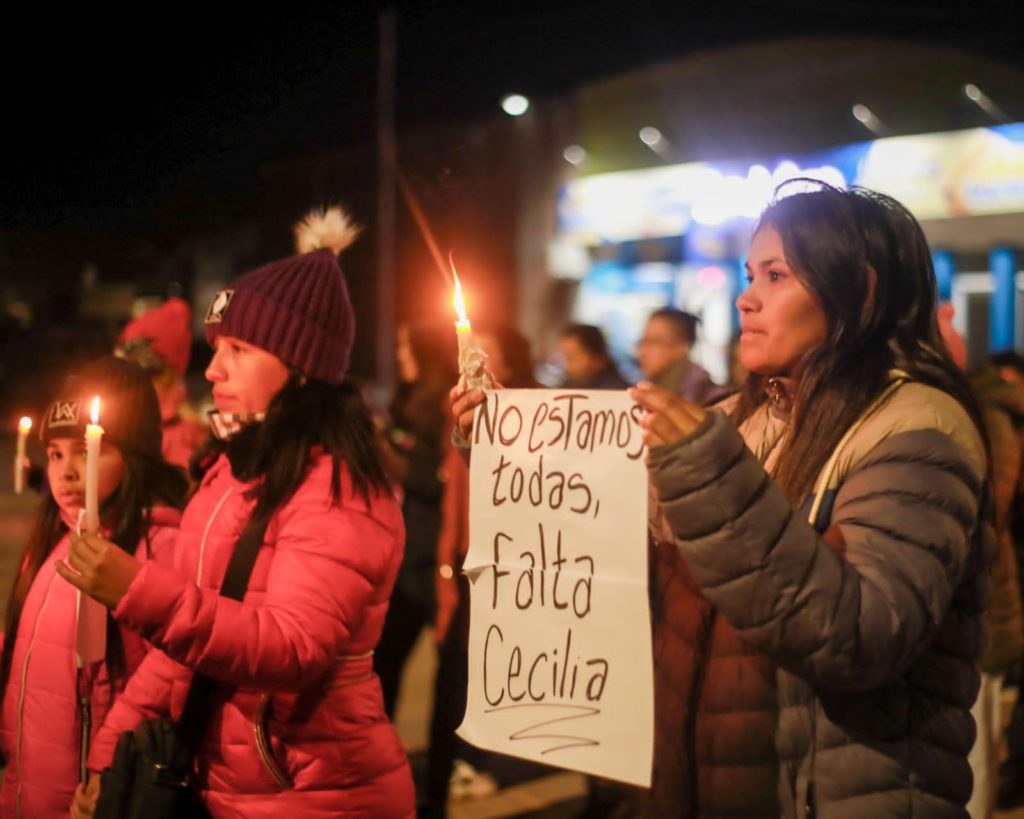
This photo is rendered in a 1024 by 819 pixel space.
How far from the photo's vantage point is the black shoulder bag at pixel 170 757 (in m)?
2.36

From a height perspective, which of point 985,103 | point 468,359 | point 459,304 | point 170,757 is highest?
point 985,103

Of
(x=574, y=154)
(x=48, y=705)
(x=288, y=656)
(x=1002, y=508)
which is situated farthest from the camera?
(x=574, y=154)

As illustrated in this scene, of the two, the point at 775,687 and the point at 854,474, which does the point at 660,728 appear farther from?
the point at 854,474

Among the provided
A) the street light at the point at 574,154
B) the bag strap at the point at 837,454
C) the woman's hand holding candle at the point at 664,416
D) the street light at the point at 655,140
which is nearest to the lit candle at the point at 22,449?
the woman's hand holding candle at the point at 664,416

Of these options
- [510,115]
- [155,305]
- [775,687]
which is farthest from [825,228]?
[510,115]

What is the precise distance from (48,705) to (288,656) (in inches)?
30.5

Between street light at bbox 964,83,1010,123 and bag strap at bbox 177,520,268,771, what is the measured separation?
1705 centimetres

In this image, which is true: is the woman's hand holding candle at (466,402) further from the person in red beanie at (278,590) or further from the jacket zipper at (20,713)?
the jacket zipper at (20,713)

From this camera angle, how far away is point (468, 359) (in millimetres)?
2135

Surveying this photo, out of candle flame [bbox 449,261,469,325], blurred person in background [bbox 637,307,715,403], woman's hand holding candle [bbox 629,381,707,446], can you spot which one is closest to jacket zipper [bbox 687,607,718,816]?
woman's hand holding candle [bbox 629,381,707,446]

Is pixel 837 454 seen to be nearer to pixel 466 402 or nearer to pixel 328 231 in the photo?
pixel 466 402

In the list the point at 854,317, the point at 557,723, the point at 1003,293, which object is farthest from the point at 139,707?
the point at 1003,293

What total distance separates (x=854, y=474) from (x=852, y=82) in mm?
18779

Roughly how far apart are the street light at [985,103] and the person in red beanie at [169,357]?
15.2 meters
